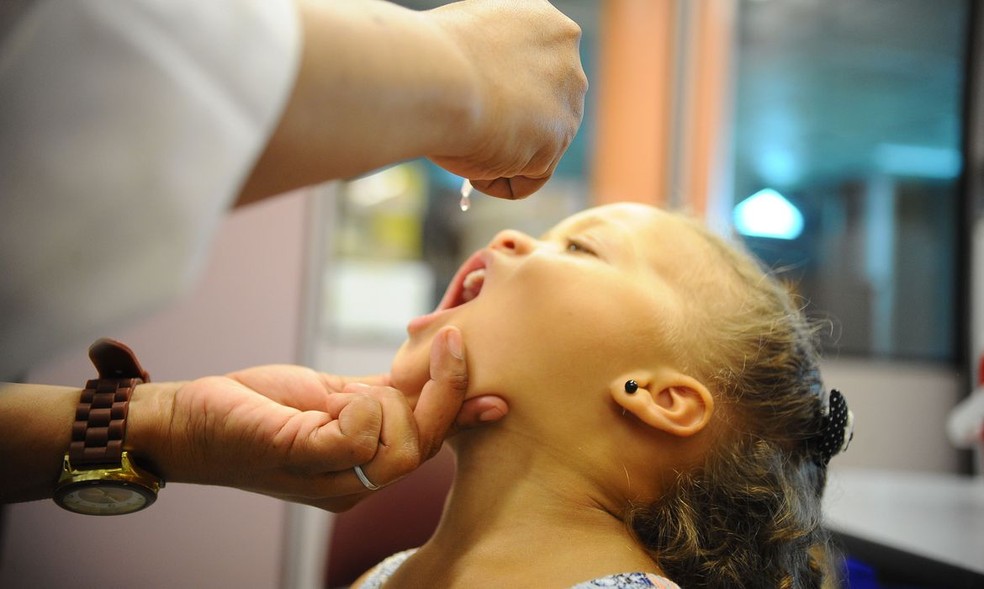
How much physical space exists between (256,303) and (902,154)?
2.58m

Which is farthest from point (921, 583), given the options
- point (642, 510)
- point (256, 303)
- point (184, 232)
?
point (256, 303)

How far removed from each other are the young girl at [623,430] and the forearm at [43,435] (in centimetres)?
29

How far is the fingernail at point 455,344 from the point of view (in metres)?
0.91

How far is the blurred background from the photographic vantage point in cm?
269

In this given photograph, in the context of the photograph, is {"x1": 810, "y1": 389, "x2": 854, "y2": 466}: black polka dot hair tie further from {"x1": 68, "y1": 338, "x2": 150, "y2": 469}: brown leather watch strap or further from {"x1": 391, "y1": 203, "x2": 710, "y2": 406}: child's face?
{"x1": 68, "y1": 338, "x2": 150, "y2": 469}: brown leather watch strap

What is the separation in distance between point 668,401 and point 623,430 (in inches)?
2.7

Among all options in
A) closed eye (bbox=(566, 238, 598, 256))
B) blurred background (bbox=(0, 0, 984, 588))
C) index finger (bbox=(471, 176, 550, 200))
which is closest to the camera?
index finger (bbox=(471, 176, 550, 200))

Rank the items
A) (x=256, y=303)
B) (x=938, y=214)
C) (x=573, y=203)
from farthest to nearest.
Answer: (x=573, y=203), (x=938, y=214), (x=256, y=303)

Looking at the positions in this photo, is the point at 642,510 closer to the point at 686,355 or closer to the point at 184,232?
the point at 686,355

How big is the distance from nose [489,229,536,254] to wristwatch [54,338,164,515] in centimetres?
49

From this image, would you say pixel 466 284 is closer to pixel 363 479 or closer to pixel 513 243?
pixel 513 243

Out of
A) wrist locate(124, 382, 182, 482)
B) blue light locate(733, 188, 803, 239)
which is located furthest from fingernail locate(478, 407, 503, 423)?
blue light locate(733, 188, 803, 239)

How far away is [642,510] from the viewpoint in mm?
934

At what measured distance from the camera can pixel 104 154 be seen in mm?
428
